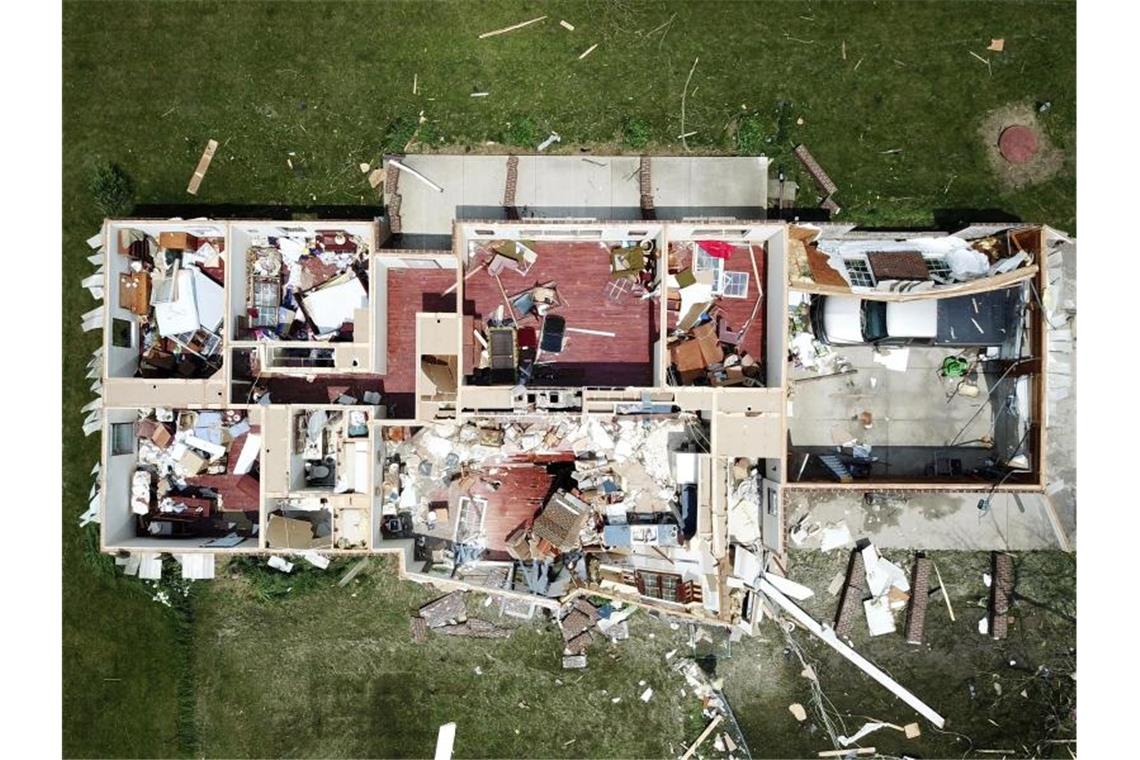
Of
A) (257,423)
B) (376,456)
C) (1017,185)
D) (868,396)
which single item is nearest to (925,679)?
(868,396)

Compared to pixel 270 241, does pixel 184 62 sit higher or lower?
higher

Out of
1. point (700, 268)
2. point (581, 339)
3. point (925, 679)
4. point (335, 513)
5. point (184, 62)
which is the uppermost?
point (184, 62)

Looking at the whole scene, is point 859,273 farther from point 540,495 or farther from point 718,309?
point 540,495

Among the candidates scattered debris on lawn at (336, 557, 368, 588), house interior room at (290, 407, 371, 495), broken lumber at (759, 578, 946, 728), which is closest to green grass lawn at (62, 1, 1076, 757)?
scattered debris on lawn at (336, 557, 368, 588)

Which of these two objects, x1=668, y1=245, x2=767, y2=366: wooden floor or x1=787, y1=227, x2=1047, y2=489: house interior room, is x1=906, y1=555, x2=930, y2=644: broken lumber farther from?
x1=668, y1=245, x2=767, y2=366: wooden floor

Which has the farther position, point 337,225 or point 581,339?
point 581,339

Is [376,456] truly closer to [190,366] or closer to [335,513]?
[335,513]

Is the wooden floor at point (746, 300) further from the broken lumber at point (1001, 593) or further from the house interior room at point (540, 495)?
the broken lumber at point (1001, 593)
